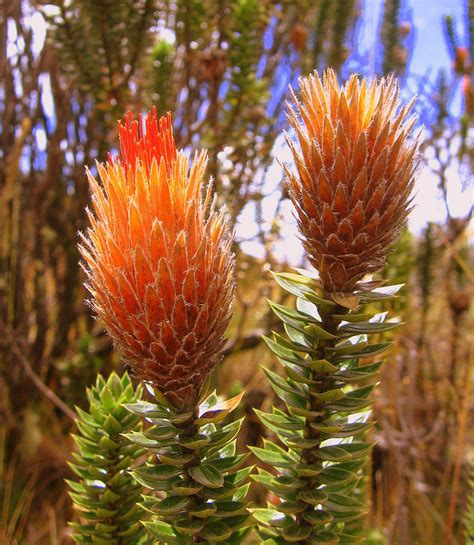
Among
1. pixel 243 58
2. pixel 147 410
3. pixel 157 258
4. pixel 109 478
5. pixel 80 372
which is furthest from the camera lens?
pixel 80 372

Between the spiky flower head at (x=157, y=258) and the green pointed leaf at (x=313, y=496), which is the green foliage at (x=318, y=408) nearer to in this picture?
the green pointed leaf at (x=313, y=496)

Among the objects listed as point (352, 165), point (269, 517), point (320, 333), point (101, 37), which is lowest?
point (269, 517)

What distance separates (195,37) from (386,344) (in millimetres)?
1605

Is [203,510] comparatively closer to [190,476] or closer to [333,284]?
[190,476]

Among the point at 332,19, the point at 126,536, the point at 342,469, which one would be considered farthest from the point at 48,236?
the point at 342,469

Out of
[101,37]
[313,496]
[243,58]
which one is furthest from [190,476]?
[243,58]

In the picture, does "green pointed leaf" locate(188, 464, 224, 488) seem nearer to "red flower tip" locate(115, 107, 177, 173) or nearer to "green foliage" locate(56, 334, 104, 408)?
"red flower tip" locate(115, 107, 177, 173)

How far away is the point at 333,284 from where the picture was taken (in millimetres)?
673

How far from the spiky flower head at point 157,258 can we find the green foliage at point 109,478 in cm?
21

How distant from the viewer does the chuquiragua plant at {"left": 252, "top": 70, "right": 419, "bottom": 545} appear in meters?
0.62

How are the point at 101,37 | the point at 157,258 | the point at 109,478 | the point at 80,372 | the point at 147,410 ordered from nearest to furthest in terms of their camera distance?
the point at 157,258
the point at 147,410
the point at 109,478
the point at 101,37
the point at 80,372

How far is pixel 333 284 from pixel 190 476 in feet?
0.92

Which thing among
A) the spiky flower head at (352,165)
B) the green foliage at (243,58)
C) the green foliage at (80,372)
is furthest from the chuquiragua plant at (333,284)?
the green foliage at (80,372)

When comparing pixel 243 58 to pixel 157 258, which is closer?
pixel 157 258
